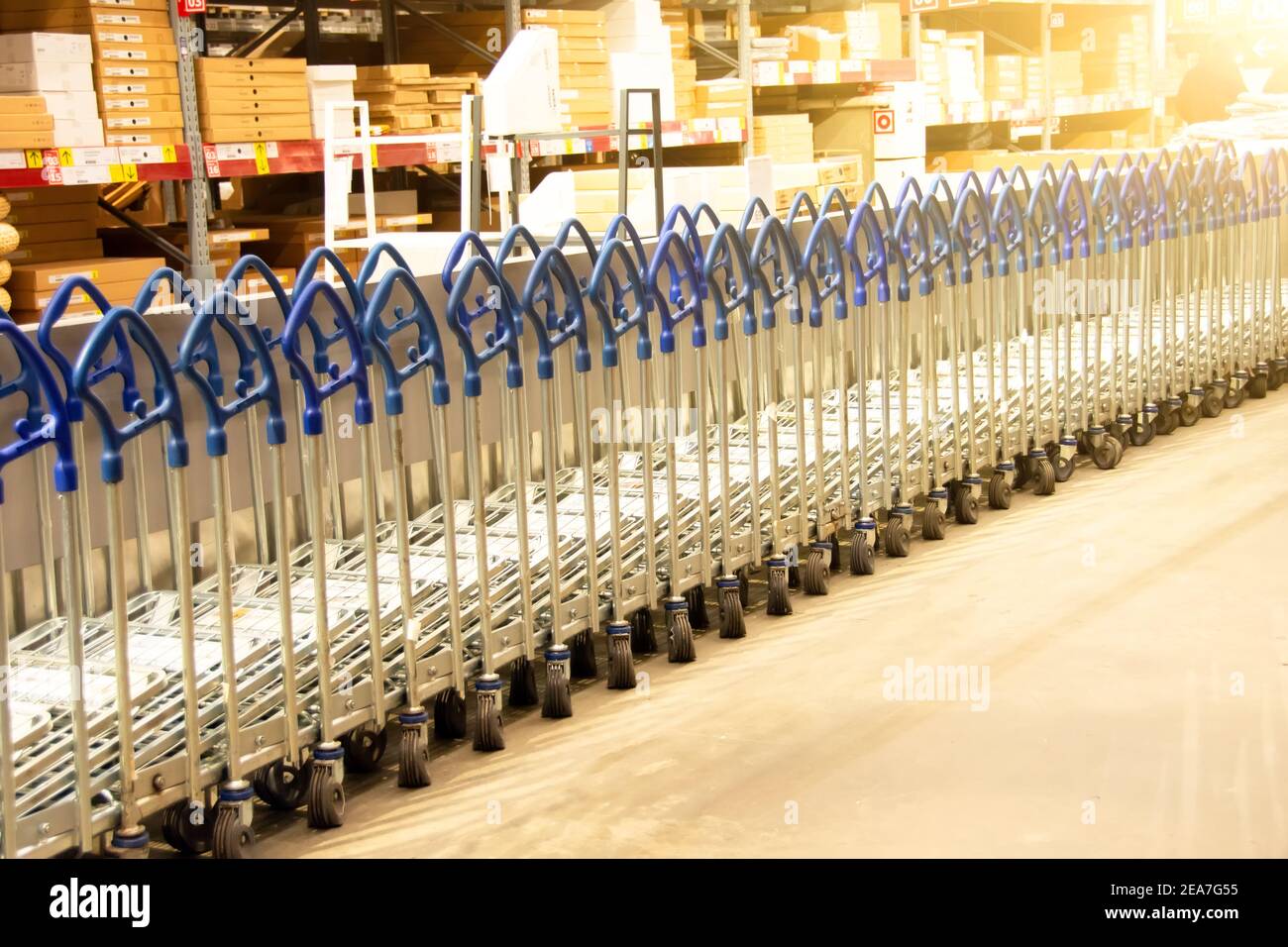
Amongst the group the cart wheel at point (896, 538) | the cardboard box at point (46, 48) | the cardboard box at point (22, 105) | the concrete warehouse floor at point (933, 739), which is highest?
the cardboard box at point (46, 48)

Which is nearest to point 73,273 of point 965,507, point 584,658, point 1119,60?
point 584,658

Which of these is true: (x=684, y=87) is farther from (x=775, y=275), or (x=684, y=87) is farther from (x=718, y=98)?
(x=775, y=275)

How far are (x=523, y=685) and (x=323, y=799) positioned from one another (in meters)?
0.82

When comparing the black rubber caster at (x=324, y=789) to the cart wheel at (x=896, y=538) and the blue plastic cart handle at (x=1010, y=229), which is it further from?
the blue plastic cart handle at (x=1010, y=229)

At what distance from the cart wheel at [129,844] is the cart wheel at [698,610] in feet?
6.39

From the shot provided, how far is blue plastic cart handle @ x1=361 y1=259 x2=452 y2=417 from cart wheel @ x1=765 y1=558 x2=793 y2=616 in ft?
4.50

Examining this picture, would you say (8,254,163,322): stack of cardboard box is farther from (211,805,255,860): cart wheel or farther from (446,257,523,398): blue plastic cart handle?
(211,805,255,860): cart wheel

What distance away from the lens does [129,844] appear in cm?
293

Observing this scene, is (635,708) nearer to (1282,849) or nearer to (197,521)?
(197,521)

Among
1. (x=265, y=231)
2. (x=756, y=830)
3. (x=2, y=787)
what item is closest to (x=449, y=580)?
(x=756, y=830)

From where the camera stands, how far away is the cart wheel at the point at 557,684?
391 cm

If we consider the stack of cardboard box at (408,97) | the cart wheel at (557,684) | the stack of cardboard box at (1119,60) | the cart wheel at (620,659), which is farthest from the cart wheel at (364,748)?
the stack of cardboard box at (1119,60)

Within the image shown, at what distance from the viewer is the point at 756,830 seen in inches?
126

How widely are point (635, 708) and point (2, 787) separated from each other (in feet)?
5.37
